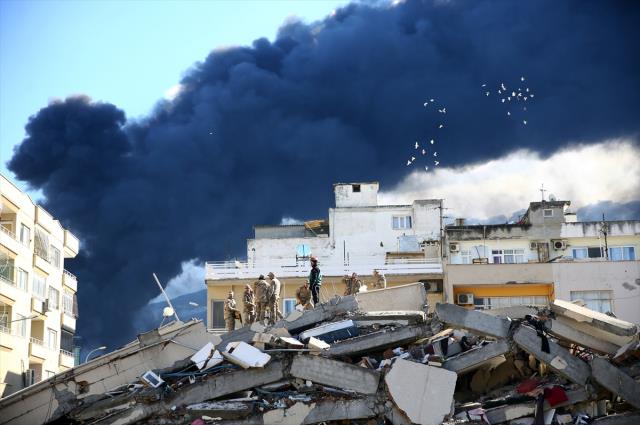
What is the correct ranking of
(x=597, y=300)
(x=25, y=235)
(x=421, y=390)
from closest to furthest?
(x=421, y=390) → (x=25, y=235) → (x=597, y=300)

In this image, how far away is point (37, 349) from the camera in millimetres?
48062

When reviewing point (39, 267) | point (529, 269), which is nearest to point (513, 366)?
point (529, 269)

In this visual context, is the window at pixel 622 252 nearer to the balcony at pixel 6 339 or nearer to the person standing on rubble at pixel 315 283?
the person standing on rubble at pixel 315 283

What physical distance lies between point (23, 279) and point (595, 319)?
31.0m

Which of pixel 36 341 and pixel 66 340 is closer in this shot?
pixel 36 341

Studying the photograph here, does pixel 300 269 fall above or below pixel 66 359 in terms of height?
above

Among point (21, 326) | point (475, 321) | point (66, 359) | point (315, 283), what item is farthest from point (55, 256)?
point (475, 321)

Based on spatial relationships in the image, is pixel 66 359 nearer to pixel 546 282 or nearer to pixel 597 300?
pixel 546 282


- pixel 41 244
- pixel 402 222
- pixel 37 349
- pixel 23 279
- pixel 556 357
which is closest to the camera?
pixel 556 357

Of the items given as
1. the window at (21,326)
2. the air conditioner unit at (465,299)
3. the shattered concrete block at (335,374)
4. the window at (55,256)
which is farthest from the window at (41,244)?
the shattered concrete block at (335,374)

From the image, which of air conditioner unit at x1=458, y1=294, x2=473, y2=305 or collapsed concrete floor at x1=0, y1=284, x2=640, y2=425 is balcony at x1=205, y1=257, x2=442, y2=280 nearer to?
air conditioner unit at x1=458, y1=294, x2=473, y2=305

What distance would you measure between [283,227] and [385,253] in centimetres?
834

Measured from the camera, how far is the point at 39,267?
161 feet

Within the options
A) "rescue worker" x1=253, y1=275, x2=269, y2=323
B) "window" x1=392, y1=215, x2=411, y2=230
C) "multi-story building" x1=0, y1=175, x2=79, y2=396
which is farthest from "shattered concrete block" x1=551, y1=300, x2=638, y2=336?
"window" x1=392, y1=215, x2=411, y2=230
